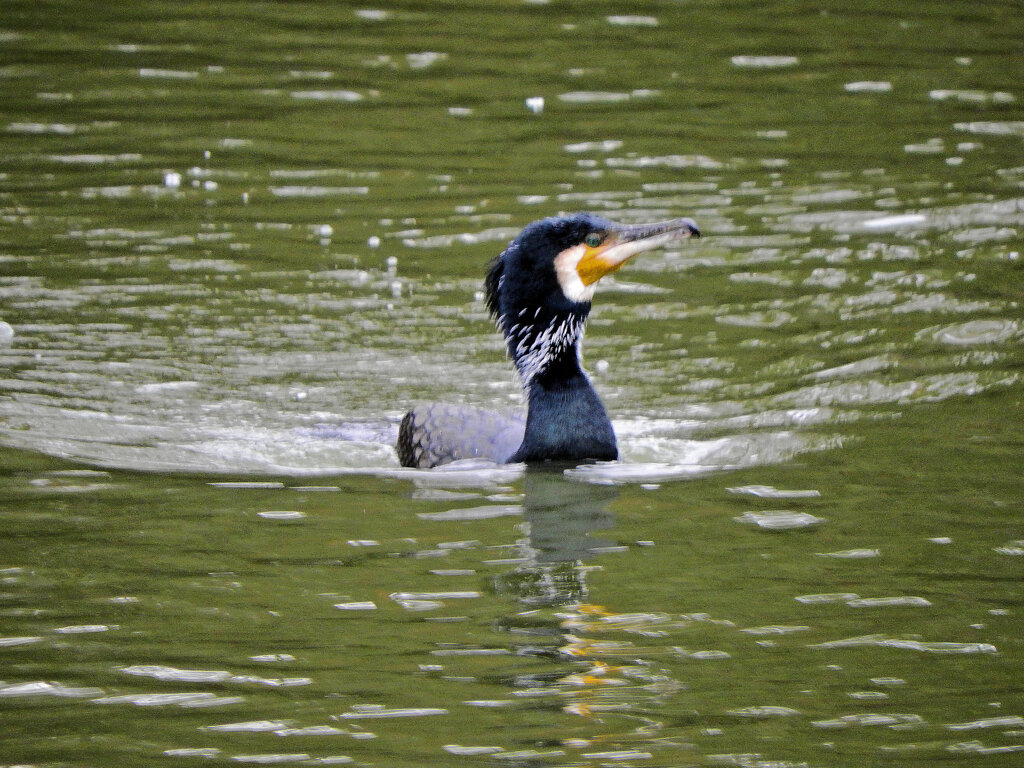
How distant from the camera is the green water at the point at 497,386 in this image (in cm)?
478

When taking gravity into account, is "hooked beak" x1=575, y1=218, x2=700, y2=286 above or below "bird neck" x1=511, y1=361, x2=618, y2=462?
above

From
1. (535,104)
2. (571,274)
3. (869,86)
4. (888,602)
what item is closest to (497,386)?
(571,274)

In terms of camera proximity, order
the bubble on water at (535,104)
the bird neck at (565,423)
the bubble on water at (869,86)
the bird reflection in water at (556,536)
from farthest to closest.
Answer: the bubble on water at (869,86), the bubble on water at (535,104), the bird neck at (565,423), the bird reflection in water at (556,536)

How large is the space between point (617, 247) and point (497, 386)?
80.9 inches

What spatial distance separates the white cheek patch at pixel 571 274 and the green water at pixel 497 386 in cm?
86

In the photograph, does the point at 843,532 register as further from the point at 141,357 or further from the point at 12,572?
the point at 141,357

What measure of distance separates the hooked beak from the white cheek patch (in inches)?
0.7

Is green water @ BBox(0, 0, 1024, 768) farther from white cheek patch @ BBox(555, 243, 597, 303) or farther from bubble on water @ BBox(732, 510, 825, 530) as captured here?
white cheek patch @ BBox(555, 243, 597, 303)

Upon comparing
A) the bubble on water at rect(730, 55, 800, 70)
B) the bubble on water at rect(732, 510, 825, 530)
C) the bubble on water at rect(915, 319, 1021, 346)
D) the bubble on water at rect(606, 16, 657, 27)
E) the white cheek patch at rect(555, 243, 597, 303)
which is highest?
the bubble on water at rect(606, 16, 657, 27)

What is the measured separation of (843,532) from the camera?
6.24m

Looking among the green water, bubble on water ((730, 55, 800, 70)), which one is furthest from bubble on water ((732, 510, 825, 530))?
bubble on water ((730, 55, 800, 70))

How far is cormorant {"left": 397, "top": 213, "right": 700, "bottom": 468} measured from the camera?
7.33 m

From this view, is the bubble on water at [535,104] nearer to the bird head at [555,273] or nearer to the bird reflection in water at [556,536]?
the bird head at [555,273]

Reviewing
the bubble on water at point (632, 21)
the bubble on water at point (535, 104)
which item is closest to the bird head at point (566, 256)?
the bubble on water at point (535, 104)
